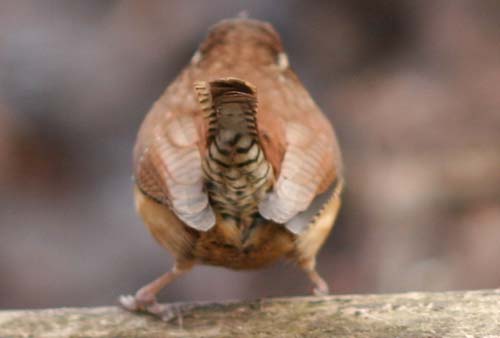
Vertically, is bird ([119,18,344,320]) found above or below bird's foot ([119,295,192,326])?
above

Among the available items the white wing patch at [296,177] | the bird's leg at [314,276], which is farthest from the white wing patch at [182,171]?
the bird's leg at [314,276]

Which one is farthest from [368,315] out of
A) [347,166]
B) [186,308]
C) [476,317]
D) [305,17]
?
[305,17]

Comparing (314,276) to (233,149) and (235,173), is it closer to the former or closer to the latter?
(235,173)

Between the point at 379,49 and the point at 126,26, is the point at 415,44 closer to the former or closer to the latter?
the point at 379,49

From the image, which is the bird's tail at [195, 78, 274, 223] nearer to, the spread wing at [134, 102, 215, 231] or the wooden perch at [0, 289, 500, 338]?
the spread wing at [134, 102, 215, 231]

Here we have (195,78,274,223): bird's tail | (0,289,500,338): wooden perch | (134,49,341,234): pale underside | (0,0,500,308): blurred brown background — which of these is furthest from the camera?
(0,0,500,308): blurred brown background

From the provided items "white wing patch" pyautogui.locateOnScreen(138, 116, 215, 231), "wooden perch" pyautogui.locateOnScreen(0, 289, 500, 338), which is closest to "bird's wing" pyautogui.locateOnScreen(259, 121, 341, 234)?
"white wing patch" pyautogui.locateOnScreen(138, 116, 215, 231)

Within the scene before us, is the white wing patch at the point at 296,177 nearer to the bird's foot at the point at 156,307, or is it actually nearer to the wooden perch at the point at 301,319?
the wooden perch at the point at 301,319
